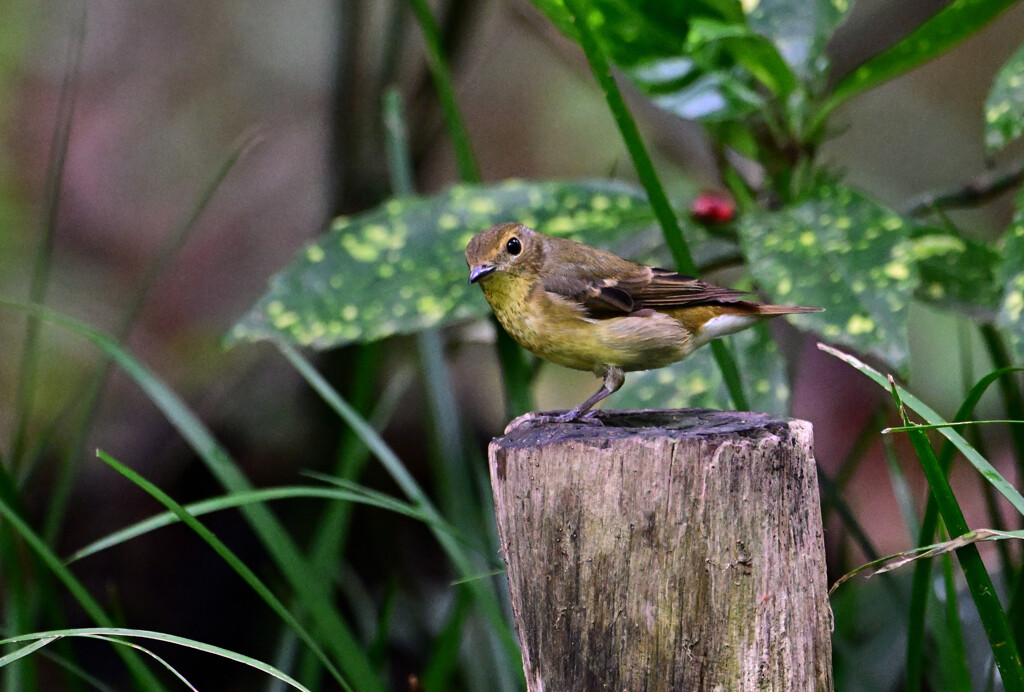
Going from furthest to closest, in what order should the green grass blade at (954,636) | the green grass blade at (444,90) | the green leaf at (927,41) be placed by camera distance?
the green grass blade at (444,90) → the green leaf at (927,41) → the green grass blade at (954,636)

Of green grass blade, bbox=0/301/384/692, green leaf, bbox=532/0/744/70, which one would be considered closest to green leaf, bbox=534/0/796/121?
green leaf, bbox=532/0/744/70

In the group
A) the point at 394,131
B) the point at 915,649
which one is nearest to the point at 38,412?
the point at 394,131

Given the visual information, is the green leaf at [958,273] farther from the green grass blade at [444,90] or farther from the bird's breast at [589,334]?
the green grass blade at [444,90]

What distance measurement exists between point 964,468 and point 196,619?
4.56 meters

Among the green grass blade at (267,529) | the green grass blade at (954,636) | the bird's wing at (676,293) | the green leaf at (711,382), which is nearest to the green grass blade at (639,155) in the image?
the bird's wing at (676,293)

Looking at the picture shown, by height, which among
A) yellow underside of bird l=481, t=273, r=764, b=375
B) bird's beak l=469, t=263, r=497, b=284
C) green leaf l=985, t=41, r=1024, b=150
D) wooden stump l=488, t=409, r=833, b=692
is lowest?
wooden stump l=488, t=409, r=833, b=692

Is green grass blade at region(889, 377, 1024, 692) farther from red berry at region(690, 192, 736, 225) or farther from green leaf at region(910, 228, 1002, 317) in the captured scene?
red berry at region(690, 192, 736, 225)

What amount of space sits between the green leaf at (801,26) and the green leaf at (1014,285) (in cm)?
69

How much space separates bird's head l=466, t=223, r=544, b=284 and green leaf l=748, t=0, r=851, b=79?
843mm

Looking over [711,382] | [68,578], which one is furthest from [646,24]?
[68,578]

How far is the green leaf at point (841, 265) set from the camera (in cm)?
200

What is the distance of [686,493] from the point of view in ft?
4.59

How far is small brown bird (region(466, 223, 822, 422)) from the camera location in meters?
2.10

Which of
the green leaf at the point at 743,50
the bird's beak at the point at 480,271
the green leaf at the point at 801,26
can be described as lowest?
the bird's beak at the point at 480,271
